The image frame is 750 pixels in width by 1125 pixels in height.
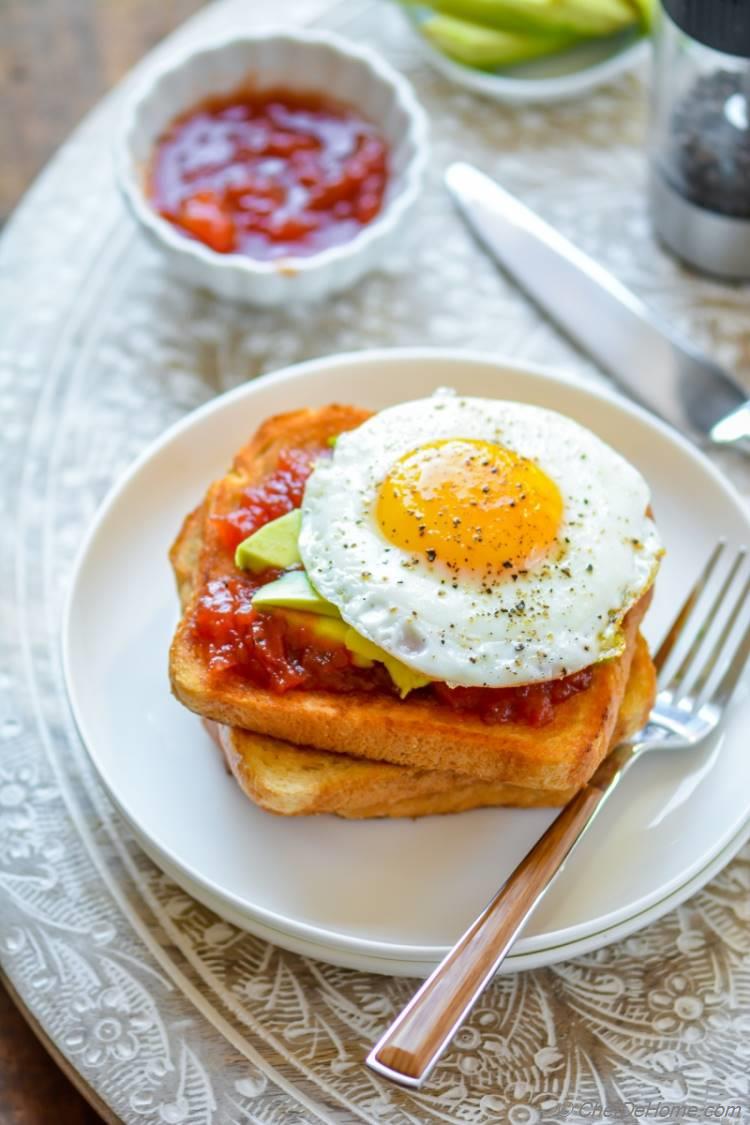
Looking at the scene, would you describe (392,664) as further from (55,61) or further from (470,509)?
(55,61)

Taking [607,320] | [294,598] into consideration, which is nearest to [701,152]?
[607,320]

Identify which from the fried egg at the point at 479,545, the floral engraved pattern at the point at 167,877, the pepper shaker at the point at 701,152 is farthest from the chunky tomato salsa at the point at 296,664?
the pepper shaker at the point at 701,152

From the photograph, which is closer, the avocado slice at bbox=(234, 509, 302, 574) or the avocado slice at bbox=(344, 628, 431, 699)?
the avocado slice at bbox=(344, 628, 431, 699)

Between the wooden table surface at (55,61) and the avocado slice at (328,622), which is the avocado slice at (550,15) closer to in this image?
the wooden table surface at (55,61)

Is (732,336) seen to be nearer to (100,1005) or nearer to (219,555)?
(219,555)

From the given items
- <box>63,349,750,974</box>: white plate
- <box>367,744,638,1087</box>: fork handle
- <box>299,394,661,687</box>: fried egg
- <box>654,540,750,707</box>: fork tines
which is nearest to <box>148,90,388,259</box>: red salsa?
A: <box>63,349,750,974</box>: white plate

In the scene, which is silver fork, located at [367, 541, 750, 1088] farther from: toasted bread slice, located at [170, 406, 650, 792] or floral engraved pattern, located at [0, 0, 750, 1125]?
floral engraved pattern, located at [0, 0, 750, 1125]
